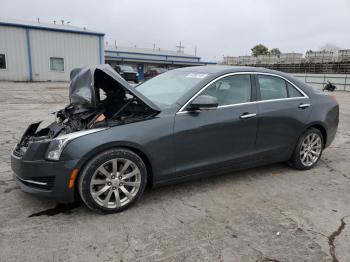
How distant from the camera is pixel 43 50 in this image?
83.4ft

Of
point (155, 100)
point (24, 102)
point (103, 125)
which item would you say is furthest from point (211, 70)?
point (24, 102)

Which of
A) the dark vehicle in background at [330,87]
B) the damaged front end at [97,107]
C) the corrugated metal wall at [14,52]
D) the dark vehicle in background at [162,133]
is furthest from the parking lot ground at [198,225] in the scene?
the dark vehicle in background at [330,87]

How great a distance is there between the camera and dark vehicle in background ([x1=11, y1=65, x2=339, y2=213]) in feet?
10.2

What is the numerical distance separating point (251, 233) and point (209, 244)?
474mm

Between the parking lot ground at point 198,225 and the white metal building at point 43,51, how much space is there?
23.1m

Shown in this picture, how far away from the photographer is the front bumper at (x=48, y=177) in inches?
119

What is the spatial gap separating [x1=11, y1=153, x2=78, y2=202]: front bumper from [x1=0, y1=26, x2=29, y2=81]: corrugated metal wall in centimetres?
2425

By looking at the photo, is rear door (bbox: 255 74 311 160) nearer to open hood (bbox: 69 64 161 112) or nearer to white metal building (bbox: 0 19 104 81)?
open hood (bbox: 69 64 161 112)

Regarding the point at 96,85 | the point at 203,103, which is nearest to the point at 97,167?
the point at 96,85

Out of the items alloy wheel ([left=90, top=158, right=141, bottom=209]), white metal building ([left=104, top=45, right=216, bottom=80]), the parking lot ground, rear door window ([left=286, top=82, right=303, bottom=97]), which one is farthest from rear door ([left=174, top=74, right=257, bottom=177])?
white metal building ([left=104, top=45, right=216, bottom=80])

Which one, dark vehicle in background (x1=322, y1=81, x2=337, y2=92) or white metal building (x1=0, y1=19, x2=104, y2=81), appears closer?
white metal building (x1=0, y1=19, x2=104, y2=81)

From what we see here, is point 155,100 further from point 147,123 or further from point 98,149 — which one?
point 98,149

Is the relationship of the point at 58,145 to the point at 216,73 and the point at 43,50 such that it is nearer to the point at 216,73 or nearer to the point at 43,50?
→ the point at 216,73

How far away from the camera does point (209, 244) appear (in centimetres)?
281
